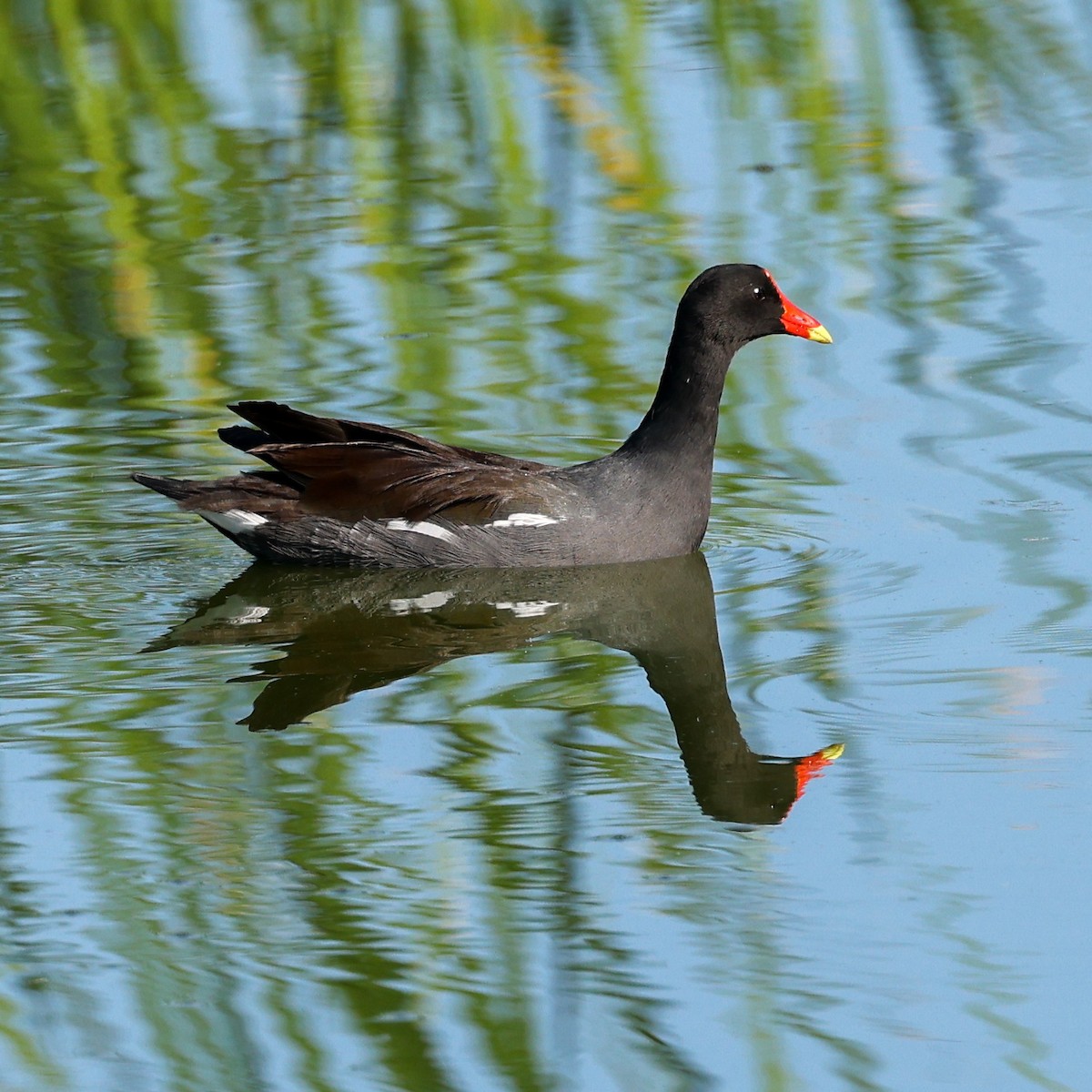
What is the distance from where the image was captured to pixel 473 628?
695 centimetres

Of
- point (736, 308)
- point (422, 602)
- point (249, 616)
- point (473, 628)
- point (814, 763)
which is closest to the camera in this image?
point (814, 763)

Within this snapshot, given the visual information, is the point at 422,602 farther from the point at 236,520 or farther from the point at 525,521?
the point at 236,520

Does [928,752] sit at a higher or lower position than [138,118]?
lower

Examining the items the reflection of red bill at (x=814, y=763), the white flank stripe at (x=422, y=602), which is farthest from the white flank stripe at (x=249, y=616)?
the reflection of red bill at (x=814, y=763)

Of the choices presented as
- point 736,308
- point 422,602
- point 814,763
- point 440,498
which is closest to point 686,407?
point 736,308

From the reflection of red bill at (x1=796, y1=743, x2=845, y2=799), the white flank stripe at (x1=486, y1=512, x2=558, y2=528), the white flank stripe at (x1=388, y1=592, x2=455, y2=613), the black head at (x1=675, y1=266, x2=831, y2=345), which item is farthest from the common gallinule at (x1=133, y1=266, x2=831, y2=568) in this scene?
the reflection of red bill at (x1=796, y1=743, x2=845, y2=799)

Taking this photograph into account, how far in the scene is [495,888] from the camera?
15.7 feet

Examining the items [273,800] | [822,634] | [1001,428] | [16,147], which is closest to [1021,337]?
[1001,428]

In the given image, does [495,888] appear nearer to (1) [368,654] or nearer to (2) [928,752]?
(2) [928,752]

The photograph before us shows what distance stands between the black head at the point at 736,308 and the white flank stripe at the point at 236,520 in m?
1.63

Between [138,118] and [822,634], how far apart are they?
763cm

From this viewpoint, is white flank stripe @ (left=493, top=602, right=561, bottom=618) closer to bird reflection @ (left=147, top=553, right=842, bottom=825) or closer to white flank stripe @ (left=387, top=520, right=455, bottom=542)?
bird reflection @ (left=147, top=553, right=842, bottom=825)

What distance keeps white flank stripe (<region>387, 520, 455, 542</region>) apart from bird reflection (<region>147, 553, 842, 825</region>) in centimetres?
13

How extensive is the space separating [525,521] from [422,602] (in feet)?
1.51
